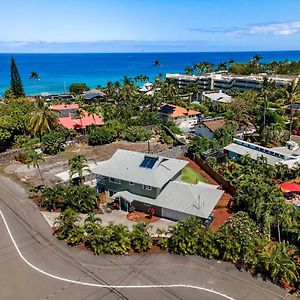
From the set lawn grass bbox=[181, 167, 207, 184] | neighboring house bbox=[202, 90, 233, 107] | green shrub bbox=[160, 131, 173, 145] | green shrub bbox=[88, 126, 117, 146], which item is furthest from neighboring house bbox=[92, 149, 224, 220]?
neighboring house bbox=[202, 90, 233, 107]

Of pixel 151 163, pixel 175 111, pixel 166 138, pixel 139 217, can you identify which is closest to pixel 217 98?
pixel 175 111

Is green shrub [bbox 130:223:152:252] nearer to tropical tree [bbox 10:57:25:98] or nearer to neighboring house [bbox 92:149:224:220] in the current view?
neighboring house [bbox 92:149:224:220]

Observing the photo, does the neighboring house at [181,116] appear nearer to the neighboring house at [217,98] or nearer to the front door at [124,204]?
the neighboring house at [217,98]

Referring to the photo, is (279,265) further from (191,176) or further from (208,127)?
(208,127)

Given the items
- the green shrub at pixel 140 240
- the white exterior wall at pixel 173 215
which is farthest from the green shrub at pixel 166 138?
the green shrub at pixel 140 240

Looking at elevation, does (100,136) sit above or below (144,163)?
below

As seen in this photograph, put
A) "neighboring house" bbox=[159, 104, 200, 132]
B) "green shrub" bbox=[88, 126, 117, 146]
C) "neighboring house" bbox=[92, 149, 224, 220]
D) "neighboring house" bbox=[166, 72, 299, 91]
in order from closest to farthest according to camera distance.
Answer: "neighboring house" bbox=[92, 149, 224, 220]
"green shrub" bbox=[88, 126, 117, 146]
"neighboring house" bbox=[159, 104, 200, 132]
"neighboring house" bbox=[166, 72, 299, 91]
